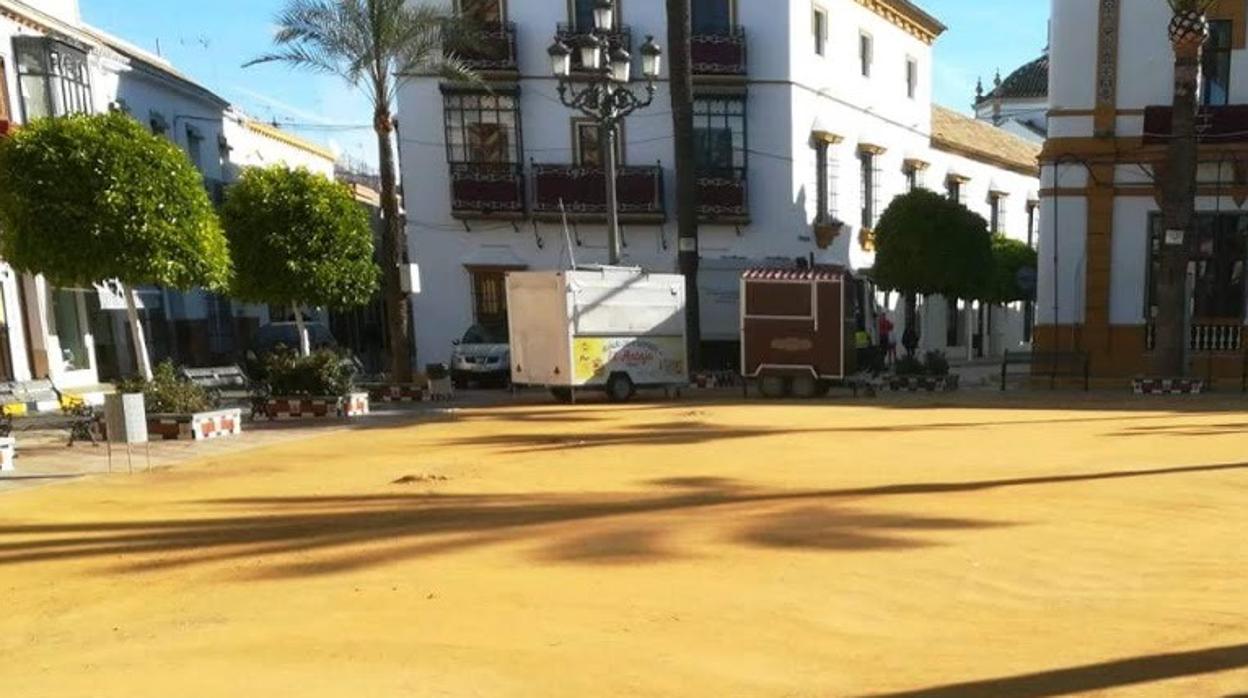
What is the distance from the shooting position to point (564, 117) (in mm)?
22766

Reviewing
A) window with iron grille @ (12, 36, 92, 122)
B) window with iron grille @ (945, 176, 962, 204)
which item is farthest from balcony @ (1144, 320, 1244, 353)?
Answer: window with iron grille @ (12, 36, 92, 122)

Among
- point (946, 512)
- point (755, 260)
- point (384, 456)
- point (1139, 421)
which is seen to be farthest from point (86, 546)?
point (755, 260)

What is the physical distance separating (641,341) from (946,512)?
9.56 metres

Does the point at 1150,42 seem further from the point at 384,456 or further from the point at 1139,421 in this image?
the point at 384,456

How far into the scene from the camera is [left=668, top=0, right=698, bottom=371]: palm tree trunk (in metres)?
18.0

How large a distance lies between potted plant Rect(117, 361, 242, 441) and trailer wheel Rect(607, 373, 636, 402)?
6.58 metres

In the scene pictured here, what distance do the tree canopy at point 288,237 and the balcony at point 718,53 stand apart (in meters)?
11.5

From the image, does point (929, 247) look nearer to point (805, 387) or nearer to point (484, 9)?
point (805, 387)

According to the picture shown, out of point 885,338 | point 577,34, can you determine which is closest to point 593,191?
point 577,34

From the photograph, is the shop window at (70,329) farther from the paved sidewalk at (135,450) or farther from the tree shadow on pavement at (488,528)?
the tree shadow on pavement at (488,528)

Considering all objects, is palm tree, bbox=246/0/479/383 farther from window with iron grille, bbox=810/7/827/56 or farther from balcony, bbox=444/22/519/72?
window with iron grille, bbox=810/7/827/56

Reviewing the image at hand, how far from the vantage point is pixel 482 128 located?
2283 centimetres

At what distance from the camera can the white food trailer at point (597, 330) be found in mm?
14719

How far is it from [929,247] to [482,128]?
41.2ft
